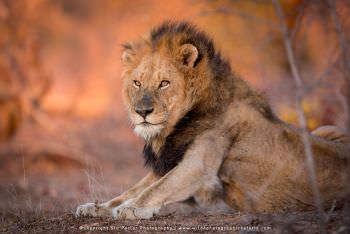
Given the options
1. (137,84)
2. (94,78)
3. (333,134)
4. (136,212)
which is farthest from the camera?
(94,78)

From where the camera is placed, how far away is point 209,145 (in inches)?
210

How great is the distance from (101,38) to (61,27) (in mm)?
1914

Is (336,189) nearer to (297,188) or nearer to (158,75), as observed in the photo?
(297,188)

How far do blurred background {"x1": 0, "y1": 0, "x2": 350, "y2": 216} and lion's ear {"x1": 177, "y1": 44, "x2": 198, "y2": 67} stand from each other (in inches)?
12.5

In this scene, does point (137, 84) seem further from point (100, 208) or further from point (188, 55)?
point (100, 208)

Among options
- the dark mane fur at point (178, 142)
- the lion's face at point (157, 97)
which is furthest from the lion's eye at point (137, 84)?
the dark mane fur at point (178, 142)

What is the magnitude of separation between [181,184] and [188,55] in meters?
1.37

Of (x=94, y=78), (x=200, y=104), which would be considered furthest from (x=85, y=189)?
(x=94, y=78)

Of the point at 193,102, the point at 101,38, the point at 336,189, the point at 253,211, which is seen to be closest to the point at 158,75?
the point at 193,102

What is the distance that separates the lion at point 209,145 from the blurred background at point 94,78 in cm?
Answer: 57

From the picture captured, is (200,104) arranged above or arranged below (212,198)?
above

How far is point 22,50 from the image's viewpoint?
14.3 metres

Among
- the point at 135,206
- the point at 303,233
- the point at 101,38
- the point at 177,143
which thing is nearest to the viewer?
the point at 303,233

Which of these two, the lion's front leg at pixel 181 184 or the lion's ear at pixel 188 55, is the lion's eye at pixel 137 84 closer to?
the lion's ear at pixel 188 55
